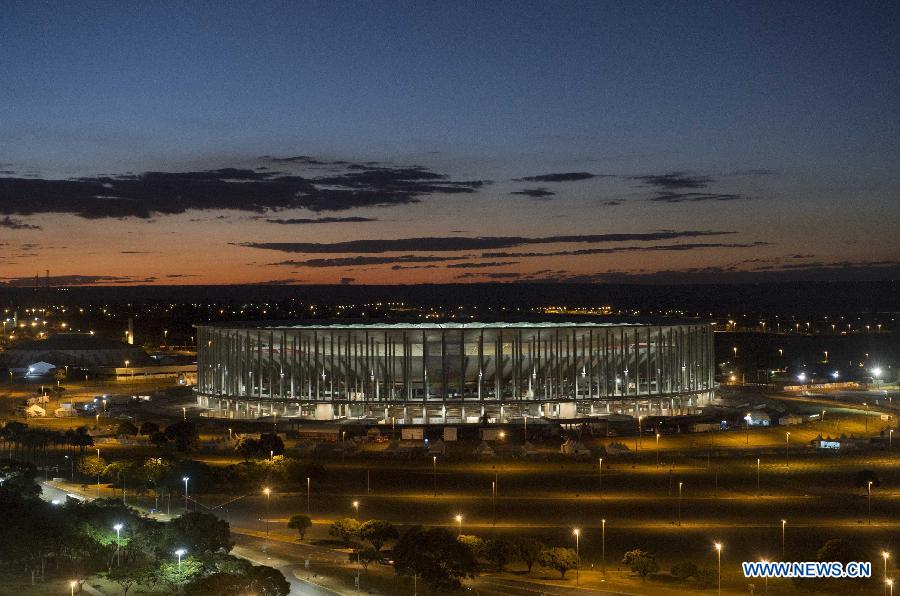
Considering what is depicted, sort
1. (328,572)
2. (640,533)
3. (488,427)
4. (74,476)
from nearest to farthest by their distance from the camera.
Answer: (328,572) → (640,533) → (74,476) → (488,427)

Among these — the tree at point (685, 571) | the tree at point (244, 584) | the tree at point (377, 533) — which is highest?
the tree at point (244, 584)

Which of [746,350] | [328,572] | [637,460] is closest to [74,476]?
[328,572]

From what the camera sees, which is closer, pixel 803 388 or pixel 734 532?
pixel 734 532

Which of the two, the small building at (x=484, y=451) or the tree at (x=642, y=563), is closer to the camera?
the tree at (x=642, y=563)

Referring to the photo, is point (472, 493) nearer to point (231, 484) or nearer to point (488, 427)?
point (231, 484)

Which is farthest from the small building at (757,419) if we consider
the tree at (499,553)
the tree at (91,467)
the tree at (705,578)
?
the tree at (91,467)

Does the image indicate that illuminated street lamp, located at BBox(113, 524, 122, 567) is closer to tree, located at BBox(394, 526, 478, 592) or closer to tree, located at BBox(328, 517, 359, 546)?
tree, located at BBox(328, 517, 359, 546)

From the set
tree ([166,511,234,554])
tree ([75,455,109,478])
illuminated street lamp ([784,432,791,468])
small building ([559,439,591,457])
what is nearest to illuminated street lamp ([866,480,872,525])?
illuminated street lamp ([784,432,791,468])

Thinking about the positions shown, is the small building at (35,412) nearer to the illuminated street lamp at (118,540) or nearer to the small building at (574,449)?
the small building at (574,449)
